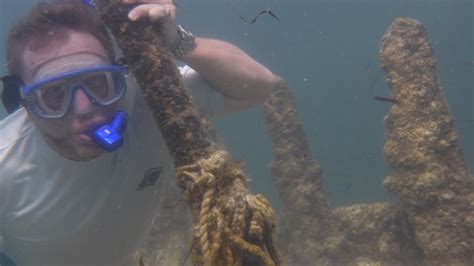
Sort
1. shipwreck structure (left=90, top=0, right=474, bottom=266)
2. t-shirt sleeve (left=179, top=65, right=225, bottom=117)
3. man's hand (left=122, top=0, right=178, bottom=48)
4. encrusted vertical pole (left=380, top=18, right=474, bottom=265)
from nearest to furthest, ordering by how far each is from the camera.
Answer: shipwreck structure (left=90, top=0, right=474, bottom=266) < man's hand (left=122, top=0, right=178, bottom=48) < t-shirt sleeve (left=179, top=65, right=225, bottom=117) < encrusted vertical pole (left=380, top=18, right=474, bottom=265)

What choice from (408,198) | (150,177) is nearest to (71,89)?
Answer: (150,177)

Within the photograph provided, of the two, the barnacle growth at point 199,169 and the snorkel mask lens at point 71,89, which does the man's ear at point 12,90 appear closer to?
the snorkel mask lens at point 71,89

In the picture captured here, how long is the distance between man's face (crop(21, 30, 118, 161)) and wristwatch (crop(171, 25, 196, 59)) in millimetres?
663

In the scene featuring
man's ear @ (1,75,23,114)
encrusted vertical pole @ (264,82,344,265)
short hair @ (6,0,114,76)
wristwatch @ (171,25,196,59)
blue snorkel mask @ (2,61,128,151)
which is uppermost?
wristwatch @ (171,25,196,59)

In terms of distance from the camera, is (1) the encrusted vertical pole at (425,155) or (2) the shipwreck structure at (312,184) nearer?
(2) the shipwreck structure at (312,184)

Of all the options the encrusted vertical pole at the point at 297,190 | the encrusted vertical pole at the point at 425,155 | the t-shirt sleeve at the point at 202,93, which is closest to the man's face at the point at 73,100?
the t-shirt sleeve at the point at 202,93

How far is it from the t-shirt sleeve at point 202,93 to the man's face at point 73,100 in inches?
Result: 30.3

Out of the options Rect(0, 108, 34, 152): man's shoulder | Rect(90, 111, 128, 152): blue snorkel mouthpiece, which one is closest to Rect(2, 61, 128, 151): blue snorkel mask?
Rect(90, 111, 128, 152): blue snorkel mouthpiece

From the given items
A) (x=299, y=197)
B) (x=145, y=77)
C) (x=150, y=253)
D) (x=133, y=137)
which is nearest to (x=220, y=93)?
(x=133, y=137)

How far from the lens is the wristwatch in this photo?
3441 mm

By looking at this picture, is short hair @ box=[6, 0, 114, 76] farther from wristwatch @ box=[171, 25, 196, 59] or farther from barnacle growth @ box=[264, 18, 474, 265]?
barnacle growth @ box=[264, 18, 474, 265]

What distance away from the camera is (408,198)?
21.6 ft

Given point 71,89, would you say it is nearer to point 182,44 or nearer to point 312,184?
point 182,44

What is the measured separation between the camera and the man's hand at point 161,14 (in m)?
3.02
